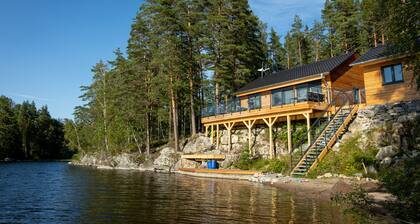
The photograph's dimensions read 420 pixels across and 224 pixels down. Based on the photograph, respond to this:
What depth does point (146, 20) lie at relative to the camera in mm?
39625

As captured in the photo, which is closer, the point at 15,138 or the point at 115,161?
the point at 115,161

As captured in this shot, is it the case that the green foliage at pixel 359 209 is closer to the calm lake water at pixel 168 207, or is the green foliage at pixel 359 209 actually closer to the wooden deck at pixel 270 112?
the calm lake water at pixel 168 207

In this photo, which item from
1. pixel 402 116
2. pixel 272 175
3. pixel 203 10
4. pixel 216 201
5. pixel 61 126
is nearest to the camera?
pixel 216 201

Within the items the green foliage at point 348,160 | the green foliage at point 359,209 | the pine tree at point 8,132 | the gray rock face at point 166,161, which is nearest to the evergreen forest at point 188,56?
the gray rock face at point 166,161

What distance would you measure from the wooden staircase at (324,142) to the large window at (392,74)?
7.98 ft

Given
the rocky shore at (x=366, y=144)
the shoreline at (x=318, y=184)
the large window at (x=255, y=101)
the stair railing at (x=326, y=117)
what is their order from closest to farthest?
the shoreline at (x=318, y=184), the rocky shore at (x=366, y=144), the stair railing at (x=326, y=117), the large window at (x=255, y=101)

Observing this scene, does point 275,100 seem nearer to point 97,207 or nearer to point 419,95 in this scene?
point 419,95

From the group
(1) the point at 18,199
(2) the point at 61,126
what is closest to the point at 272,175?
(1) the point at 18,199

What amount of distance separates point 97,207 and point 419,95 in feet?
58.2

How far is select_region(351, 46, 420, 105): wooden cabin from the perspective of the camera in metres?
19.7

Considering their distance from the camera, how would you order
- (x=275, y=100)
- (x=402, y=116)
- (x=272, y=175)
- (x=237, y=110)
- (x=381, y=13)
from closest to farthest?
(x=381, y=13) < (x=402, y=116) < (x=272, y=175) < (x=275, y=100) < (x=237, y=110)

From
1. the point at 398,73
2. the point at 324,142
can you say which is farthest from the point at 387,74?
the point at 324,142

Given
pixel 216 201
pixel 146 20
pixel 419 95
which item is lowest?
pixel 216 201

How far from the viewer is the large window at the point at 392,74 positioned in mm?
20172
